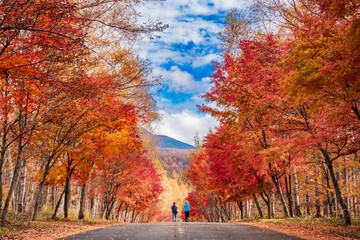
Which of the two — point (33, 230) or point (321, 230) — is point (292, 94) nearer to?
point (321, 230)

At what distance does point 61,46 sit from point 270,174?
15750 mm

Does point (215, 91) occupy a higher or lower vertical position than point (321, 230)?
higher

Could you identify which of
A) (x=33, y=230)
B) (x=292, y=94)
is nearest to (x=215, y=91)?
(x=292, y=94)

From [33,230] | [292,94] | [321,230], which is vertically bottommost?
[321,230]

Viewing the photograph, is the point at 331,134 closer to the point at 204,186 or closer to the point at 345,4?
the point at 345,4

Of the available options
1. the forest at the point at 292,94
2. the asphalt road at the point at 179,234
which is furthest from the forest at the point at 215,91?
the asphalt road at the point at 179,234

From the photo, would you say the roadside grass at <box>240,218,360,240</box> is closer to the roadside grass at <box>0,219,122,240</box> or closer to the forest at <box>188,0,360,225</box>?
the forest at <box>188,0,360,225</box>

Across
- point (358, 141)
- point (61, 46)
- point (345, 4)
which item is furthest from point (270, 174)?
point (61, 46)

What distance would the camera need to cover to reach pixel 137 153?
2180 cm

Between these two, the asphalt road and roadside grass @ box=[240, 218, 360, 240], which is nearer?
the asphalt road

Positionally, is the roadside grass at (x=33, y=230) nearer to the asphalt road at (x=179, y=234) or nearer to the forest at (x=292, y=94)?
the asphalt road at (x=179, y=234)

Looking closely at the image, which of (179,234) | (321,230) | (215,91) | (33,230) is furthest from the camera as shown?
(215,91)

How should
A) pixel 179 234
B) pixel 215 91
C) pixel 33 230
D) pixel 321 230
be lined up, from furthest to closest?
pixel 215 91, pixel 321 230, pixel 33 230, pixel 179 234

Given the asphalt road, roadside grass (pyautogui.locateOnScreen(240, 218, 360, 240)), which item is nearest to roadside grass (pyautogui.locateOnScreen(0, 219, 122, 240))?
the asphalt road
